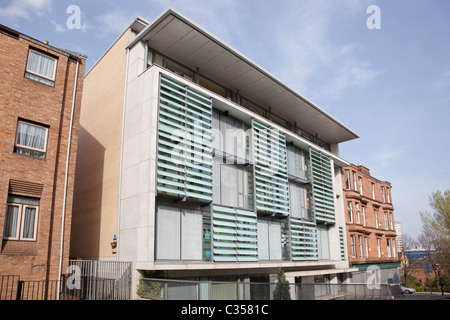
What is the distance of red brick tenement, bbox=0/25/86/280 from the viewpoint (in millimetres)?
14586

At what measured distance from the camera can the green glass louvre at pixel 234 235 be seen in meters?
19.0

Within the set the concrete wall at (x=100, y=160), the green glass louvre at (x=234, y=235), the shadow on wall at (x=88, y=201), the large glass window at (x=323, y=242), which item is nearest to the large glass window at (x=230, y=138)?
the green glass louvre at (x=234, y=235)

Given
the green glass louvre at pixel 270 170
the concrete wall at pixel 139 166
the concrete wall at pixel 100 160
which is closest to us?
the concrete wall at pixel 139 166

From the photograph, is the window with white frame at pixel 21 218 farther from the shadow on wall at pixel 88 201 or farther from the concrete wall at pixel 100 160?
the shadow on wall at pixel 88 201

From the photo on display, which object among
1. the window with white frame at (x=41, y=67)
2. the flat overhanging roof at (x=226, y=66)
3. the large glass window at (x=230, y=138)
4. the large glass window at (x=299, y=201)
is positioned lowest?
the large glass window at (x=299, y=201)

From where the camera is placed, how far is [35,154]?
15.9 metres

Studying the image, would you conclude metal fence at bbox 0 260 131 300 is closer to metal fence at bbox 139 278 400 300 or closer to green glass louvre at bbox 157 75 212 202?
metal fence at bbox 139 278 400 300

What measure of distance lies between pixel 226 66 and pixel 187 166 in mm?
7722

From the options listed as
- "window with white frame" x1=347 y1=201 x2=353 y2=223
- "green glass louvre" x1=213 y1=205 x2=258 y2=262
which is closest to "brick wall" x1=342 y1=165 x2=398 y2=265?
"window with white frame" x1=347 y1=201 x2=353 y2=223

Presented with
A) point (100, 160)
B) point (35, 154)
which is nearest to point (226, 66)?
point (100, 160)

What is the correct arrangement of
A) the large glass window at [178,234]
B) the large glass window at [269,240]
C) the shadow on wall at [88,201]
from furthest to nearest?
the large glass window at [269,240] < the shadow on wall at [88,201] < the large glass window at [178,234]

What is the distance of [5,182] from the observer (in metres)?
A: 14.4

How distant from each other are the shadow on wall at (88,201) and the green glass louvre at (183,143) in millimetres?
4954

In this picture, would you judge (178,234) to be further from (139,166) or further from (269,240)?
(269,240)
